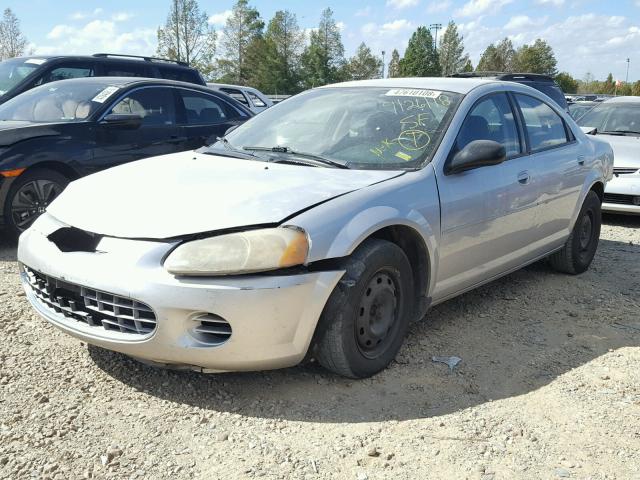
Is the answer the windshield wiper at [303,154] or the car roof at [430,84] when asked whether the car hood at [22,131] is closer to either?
the windshield wiper at [303,154]

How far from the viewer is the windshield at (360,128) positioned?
3.61 metres

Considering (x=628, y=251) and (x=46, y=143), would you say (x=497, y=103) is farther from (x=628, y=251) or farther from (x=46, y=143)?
(x=46, y=143)

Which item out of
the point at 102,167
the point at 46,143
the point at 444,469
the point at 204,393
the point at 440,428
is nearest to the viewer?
the point at 444,469

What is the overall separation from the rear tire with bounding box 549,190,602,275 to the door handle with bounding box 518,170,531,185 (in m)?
1.18

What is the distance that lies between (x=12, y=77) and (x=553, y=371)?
7.33 metres

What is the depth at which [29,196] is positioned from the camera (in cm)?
554

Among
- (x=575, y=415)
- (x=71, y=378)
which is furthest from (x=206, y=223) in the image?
(x=575, y=415)

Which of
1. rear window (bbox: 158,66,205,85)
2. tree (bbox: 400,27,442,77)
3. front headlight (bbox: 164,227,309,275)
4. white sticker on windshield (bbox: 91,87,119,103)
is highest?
tree (bbox: 400,27,442,77)

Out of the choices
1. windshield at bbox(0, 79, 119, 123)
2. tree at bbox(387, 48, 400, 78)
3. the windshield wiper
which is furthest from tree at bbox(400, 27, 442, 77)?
the windshield wiper

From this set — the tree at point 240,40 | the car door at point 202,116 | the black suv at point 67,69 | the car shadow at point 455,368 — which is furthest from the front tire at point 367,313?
the tree at point 240,40

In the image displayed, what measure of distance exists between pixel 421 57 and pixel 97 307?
81.4 meters

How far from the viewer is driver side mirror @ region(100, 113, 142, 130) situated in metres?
5.95

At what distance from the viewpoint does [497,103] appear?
14.0ft

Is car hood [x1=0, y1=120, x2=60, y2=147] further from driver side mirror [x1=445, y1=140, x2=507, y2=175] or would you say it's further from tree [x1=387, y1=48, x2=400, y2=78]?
tree [x1=387, y1=48, x2=400, y2=78]
